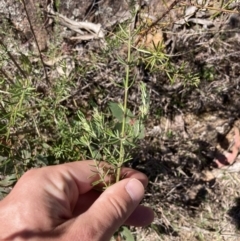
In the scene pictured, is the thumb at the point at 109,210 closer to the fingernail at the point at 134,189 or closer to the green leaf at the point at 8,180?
the fingernail at the point at 134,189

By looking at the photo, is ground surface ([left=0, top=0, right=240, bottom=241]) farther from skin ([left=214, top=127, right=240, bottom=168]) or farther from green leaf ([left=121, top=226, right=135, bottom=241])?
green leaf ([left=121, top=226, right=135, bottom=241])

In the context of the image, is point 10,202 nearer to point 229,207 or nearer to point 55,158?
point 55,158

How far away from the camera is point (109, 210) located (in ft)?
5.35

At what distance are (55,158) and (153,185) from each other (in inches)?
27.9

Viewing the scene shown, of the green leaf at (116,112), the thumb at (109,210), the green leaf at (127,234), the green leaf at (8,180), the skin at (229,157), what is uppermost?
the green leaf at (116,112)

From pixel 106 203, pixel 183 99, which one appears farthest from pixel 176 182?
pixel 106 203

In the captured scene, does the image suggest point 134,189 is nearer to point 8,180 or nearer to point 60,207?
point 60,207

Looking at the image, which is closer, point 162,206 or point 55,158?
point 55,158

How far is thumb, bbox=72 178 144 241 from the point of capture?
1.58 m

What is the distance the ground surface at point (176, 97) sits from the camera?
240 cm

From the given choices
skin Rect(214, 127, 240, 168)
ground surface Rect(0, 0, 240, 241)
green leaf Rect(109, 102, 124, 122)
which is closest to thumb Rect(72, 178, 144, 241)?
green leaf Rect(109, 102, 124, 122)

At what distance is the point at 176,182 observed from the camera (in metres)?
2.55

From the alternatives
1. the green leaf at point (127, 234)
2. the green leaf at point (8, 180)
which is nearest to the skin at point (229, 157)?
the green leaf at point (127, 234)

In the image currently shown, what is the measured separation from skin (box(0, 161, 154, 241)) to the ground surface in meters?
0.64
